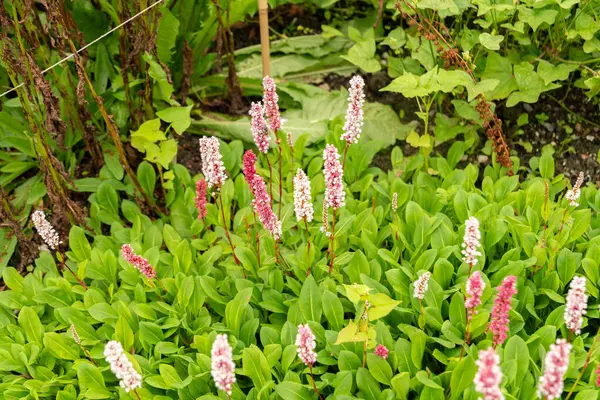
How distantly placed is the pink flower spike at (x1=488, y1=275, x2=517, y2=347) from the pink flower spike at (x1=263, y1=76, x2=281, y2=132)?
1189mm

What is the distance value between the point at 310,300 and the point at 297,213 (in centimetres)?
45

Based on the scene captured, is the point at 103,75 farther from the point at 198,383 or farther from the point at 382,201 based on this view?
the point at 198,383

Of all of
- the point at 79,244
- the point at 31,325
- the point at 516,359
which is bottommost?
the point at 516,359

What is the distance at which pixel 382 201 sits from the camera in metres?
3.27

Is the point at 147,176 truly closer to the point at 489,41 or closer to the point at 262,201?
the point at 262,201

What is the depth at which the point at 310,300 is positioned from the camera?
103 inches

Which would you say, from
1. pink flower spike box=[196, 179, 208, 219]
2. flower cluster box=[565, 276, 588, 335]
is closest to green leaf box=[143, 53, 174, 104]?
pink flower spike box=[196, 179, 208, 219]

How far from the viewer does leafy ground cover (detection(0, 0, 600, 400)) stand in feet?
7.85

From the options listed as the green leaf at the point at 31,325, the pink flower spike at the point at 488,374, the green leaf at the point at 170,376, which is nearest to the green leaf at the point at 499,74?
Result: the green leaf at the point at 170,376

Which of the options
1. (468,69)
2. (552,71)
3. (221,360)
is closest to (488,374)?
(221,360)

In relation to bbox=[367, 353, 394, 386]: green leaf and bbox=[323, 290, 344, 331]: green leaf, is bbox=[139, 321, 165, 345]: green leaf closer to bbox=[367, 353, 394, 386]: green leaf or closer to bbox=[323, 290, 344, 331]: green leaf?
bbox=[323, 290, 344, 331]: green leaf

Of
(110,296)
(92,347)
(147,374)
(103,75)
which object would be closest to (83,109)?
(103,75)

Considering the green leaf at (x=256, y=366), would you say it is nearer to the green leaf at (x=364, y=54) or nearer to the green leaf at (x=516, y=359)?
the green leaf at (x=516, y=359)

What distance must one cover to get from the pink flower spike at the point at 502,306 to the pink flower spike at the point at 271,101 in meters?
1.19
